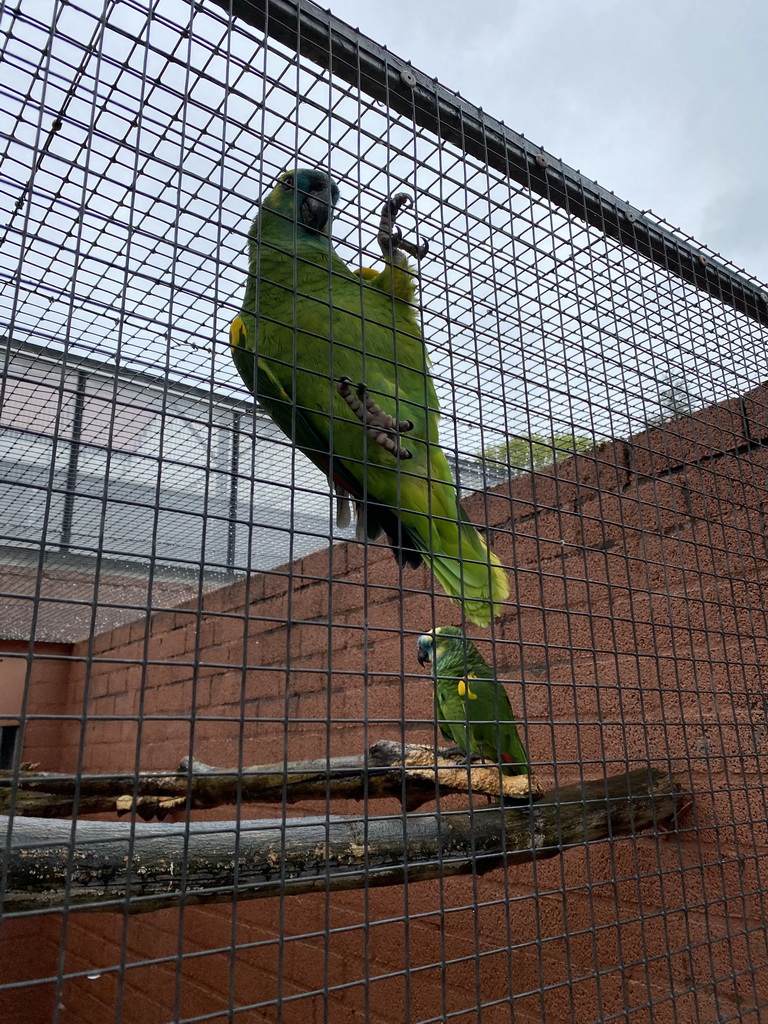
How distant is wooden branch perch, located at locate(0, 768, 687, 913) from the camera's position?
2.34 ft

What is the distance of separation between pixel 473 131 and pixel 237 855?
115cm

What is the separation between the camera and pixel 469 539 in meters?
1.45

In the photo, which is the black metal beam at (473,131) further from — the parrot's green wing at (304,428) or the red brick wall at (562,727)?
the parrot's green wing at (304,428)

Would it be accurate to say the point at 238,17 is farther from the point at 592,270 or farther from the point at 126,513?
the point at 126,513

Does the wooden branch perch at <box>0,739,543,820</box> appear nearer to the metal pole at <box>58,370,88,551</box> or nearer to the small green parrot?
the small green parrot

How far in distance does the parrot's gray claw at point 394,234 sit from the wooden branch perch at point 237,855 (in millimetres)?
843

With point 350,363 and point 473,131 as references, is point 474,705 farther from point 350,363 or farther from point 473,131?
point 473,131

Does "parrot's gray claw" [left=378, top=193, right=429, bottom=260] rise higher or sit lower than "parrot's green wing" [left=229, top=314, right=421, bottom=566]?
higher

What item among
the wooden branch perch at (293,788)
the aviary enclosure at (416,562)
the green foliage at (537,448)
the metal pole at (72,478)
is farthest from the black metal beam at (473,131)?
the wooden branch perch at (293,788)

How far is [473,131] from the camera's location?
46.6 inches

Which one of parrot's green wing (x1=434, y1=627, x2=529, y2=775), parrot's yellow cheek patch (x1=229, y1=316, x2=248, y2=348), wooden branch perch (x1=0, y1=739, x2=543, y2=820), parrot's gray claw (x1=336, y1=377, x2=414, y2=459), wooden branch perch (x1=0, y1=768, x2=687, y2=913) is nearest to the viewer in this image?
wooden branch perch (x1=0, y1=768, x2=687, y2=913)

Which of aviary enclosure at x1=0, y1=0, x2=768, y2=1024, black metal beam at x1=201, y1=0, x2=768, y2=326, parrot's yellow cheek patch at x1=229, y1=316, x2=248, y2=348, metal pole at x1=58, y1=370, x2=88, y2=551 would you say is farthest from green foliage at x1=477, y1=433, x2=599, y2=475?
metal pole at x1=58, y1=370, x2=88, y2=551

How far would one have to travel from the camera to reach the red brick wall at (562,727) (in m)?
1.03

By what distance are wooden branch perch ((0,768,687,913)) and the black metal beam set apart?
3.32 ft
